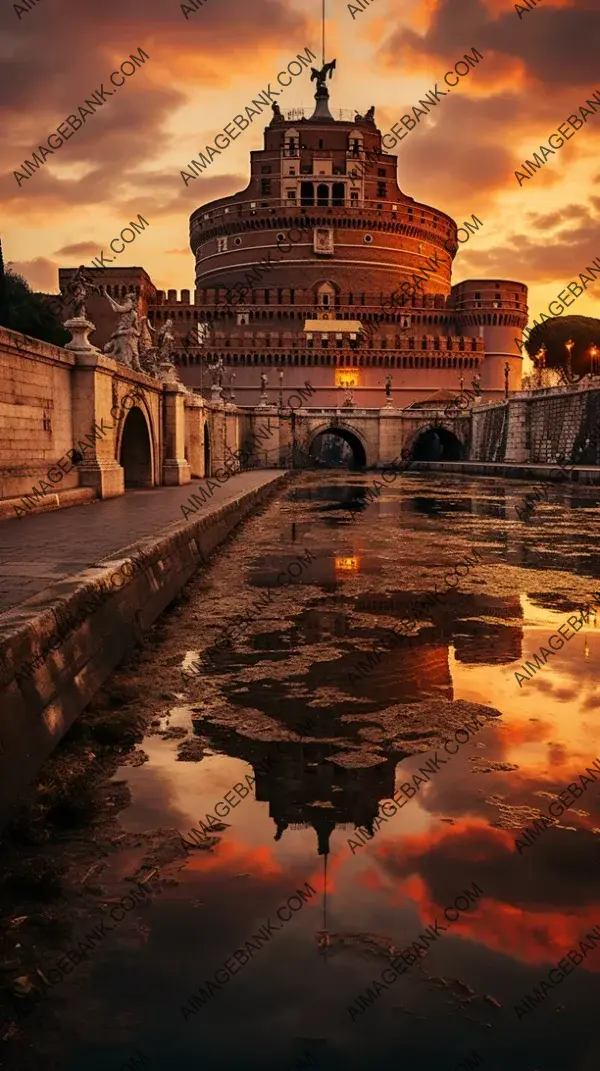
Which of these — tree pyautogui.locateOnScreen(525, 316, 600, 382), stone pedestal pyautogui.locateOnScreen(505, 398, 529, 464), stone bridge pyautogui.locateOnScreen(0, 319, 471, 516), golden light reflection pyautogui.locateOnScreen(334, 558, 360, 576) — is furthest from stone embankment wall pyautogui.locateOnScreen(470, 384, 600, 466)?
tree pyautogui.locateOnScreen(525, 316, 600, 382)

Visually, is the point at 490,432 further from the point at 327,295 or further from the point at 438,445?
the point at 327,295

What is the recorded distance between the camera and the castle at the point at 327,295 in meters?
70.6

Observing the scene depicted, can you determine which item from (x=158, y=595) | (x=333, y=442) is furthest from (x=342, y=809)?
(x=333, y=442)

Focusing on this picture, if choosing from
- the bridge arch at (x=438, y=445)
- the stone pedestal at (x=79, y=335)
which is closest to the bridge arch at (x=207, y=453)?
the stone pedestal at (x=79, y=335)

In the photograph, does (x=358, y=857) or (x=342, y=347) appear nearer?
(x=358, y=857)

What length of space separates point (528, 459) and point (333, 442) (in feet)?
172

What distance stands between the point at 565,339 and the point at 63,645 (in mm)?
95552

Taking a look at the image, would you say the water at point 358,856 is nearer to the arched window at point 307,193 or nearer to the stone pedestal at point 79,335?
the stone pedestal at point 79,335

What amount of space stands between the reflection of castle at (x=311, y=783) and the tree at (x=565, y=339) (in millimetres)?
92574

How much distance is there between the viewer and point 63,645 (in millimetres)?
4613

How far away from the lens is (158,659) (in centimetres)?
616

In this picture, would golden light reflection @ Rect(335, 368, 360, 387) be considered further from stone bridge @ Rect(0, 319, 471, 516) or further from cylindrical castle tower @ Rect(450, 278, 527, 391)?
stone bridge @ Rect(0, 319, 471, 516)

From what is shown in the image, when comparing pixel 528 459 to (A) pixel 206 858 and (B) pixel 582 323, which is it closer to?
(A) pixel 206 858

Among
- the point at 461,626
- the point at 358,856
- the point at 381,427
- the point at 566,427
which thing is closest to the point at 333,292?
the point at 381,427
